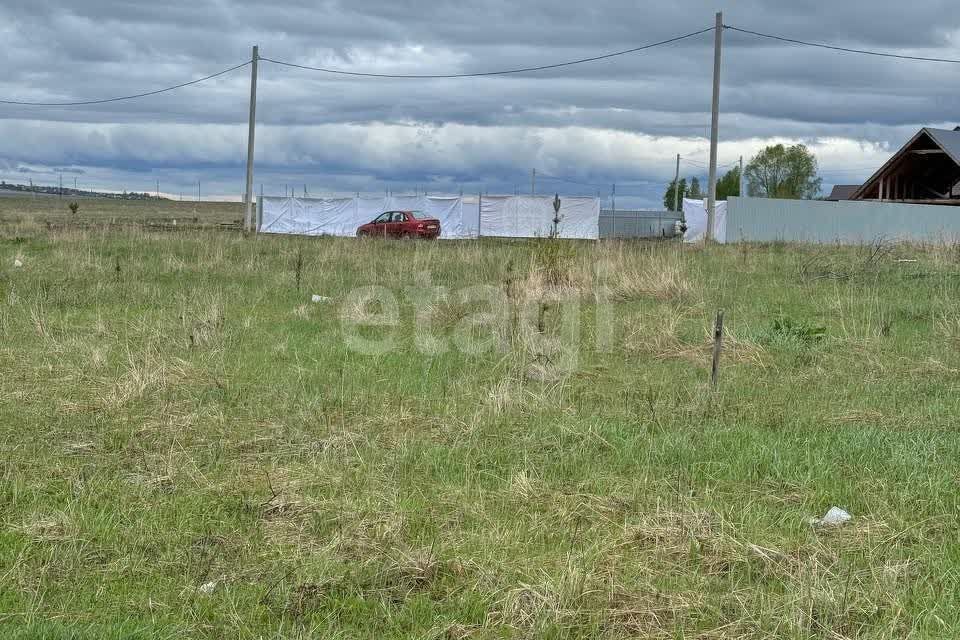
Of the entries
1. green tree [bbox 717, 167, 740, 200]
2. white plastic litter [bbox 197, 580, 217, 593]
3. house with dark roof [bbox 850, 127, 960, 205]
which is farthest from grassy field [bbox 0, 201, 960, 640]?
green tree [bbox 717, 167, 740, 200]

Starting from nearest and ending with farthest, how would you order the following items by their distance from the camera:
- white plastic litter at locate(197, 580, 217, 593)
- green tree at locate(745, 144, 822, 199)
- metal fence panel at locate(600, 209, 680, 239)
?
white plastic litter at locate(197, 580, 217, 593) → metal fence panel at locate(600, 209, 680, 239) → green tree at locate(745, 144, 822, 199)

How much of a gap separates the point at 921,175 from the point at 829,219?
10.9 meters

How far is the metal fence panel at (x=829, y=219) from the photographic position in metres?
33.6

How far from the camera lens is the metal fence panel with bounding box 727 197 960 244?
33.6 meters

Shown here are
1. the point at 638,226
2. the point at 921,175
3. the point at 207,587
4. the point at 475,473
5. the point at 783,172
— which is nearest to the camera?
the point at 207,587

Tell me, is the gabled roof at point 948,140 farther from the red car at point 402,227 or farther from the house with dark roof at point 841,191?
the house with dark roof at point 841,191

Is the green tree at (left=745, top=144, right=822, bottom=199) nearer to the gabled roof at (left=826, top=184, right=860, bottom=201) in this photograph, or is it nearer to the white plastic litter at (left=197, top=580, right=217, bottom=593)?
the gabled roof at (left=826, top=184, right=860, bottom=201)

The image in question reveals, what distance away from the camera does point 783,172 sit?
7556 cm

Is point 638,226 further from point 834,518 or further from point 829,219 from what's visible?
point 834,518

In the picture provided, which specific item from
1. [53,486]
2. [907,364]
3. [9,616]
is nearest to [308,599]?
[9,616]

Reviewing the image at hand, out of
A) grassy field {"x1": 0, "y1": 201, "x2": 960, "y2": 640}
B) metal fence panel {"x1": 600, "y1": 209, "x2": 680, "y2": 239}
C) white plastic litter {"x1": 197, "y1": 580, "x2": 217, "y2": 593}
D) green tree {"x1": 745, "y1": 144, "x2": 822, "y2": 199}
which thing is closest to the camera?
grassy field {"x1": 0, "y1": 201, "x2": 960, "y2": 640}

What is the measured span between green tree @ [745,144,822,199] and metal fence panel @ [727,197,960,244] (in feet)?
130

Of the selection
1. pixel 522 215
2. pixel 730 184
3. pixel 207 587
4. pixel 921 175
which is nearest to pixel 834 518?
pixel 207 587

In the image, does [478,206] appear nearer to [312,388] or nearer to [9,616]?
[312,388]
